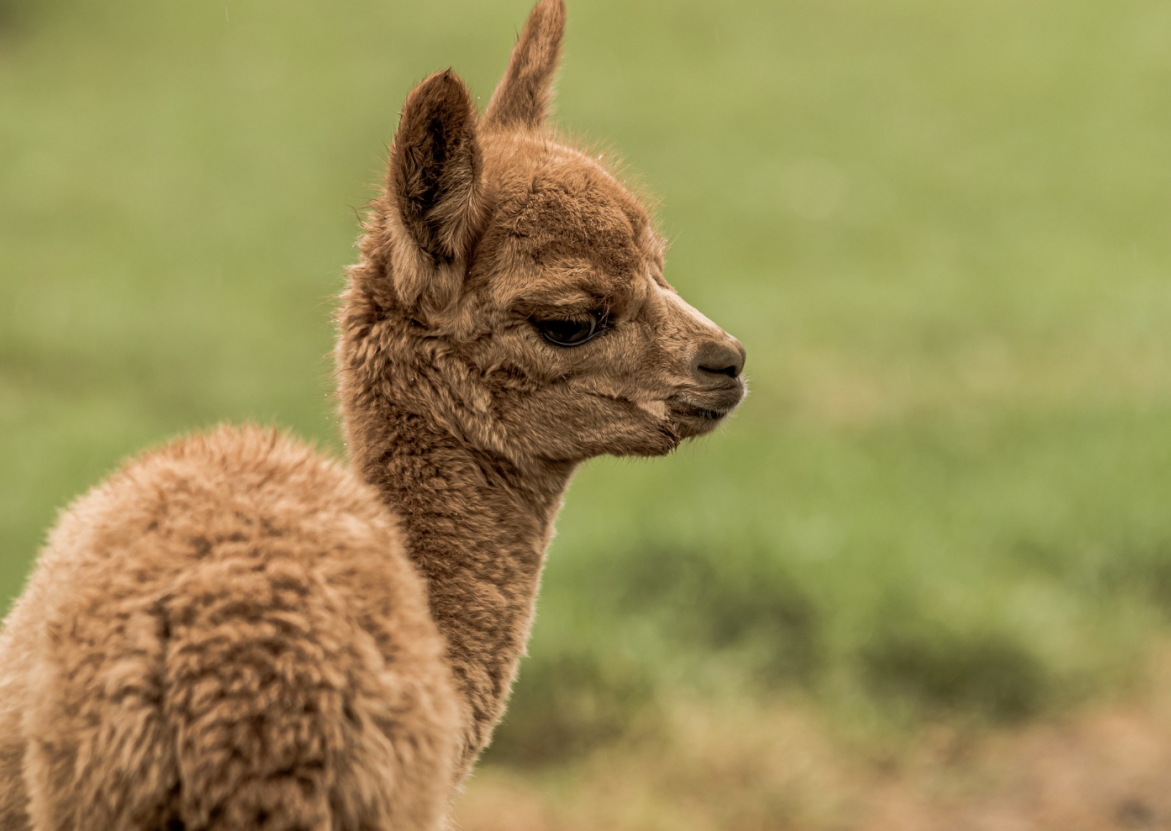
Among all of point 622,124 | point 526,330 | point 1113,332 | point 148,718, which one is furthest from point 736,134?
point 148,718

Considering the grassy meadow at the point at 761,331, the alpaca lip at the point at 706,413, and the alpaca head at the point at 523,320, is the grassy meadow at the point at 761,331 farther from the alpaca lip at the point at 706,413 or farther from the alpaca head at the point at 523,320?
the alpaca lip at the point at 706,413

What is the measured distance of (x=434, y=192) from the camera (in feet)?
9.01

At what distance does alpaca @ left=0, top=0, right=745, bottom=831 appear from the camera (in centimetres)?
200

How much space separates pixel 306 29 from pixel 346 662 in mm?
17559

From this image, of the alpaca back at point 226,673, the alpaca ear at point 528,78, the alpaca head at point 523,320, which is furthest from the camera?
the alpaca ear at point 528,78

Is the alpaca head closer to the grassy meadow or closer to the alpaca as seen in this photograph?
the alpaca

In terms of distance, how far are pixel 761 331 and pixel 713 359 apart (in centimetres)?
871

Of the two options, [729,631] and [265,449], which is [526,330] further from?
[729,631]

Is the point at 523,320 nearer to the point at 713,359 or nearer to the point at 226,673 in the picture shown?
the point at 713,359

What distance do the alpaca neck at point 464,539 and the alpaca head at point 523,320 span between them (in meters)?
0.05

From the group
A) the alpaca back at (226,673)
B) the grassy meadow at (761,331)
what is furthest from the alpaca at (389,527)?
the grassy meadow at (761,331)

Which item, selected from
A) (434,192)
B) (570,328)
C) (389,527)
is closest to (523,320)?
(570,328)

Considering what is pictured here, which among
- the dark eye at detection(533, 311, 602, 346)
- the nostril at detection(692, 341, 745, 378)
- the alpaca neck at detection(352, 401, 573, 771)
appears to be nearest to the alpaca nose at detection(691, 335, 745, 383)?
the nostril at detection(692, 341, 745, 378)

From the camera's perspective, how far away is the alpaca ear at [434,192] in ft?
8.57
